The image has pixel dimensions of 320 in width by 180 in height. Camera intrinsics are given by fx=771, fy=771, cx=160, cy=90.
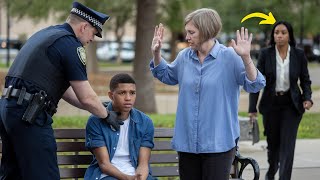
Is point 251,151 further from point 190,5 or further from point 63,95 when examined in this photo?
point 190,5

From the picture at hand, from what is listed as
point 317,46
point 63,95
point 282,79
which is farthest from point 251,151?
point 317,46

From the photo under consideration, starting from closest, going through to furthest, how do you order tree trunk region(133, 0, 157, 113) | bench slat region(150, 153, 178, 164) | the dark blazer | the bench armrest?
the bench armrest → bench slat region(150, 153, 178, 164) → the dark blazer → tree trunk region(133, 0, 157, 113)

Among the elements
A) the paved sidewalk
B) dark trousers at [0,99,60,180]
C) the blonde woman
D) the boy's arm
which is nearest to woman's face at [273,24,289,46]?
the paved sidewalk

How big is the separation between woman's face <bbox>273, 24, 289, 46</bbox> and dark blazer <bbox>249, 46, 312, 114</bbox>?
13 cm

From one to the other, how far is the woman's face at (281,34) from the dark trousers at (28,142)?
3.33 meters

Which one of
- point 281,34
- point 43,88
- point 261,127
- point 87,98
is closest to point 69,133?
point 87,98

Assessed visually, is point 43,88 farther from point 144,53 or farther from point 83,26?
point 144,53

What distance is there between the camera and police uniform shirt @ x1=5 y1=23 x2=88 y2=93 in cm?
513

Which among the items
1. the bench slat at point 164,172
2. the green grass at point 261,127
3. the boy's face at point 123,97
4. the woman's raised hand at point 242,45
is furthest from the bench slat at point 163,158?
the green grass at point 261,127

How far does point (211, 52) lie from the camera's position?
5234mm

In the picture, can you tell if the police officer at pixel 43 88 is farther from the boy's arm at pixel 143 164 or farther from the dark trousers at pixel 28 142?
the boy's arm at pixel 143 164

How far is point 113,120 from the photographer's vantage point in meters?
5.65

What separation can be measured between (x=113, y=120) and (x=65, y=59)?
726 mm

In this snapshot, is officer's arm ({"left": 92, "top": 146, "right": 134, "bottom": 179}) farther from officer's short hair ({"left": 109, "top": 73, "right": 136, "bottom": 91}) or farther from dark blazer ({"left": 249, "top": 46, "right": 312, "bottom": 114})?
dark blazer ({"left": 249, "top": 46, "right": 312, "bottom": 114})
